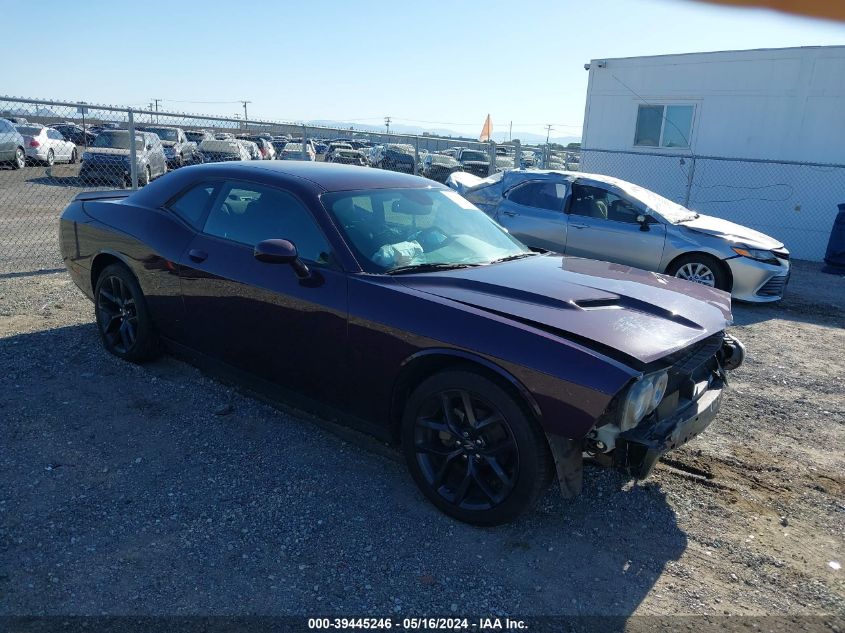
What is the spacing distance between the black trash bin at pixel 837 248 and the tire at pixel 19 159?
21.6 metres

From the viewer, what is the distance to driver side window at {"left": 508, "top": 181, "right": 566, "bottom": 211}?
8531 mm

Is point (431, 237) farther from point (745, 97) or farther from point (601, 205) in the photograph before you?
point (745, 97)

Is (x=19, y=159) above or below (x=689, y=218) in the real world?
below

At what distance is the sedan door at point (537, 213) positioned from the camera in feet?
27.6

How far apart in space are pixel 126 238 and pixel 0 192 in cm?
1427

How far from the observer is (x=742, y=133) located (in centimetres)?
1292

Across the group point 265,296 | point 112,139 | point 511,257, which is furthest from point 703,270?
point 112,139

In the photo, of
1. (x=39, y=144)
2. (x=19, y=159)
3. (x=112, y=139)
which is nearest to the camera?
(x=112, y=139)

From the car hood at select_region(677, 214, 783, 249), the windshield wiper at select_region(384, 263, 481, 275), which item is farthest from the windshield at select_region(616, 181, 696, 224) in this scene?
the windshield wiper at select_region(384, 263, 481, 275)

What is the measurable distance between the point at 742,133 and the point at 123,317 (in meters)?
12.5

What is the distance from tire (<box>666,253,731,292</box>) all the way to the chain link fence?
433 centimetres

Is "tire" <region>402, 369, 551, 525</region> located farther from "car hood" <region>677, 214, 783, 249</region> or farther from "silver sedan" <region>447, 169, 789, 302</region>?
"car hood" <region>677, 214, 783, 249</region>

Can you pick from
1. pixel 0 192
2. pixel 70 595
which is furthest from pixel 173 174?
pixel 0 192

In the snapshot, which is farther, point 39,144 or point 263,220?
point 39,144
